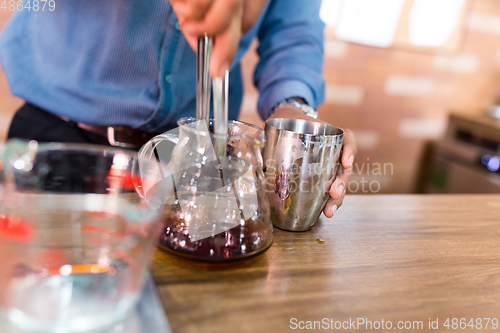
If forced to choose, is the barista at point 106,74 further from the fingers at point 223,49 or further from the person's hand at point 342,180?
the fingers at point 223,49

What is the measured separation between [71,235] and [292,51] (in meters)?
0.67

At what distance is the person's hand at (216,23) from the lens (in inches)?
13.5

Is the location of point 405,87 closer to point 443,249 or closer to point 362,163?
point 362,163

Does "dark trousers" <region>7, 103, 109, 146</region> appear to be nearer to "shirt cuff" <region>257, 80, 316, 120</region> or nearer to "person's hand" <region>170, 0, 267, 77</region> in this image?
"shirt cuff" <region>257, 80, 316, 120</region>

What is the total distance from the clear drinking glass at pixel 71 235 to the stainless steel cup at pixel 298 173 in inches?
6.7

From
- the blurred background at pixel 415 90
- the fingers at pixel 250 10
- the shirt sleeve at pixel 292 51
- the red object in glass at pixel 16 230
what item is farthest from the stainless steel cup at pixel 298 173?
the blurred background at pixel 415 90

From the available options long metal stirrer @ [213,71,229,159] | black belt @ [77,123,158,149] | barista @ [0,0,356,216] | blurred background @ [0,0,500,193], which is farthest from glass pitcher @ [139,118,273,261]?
blurred background @ [0,0,500,193]

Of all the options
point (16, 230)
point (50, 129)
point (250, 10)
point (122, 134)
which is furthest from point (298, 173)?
point (50, 129)

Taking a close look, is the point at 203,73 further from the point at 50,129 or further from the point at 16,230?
the point at 50,129

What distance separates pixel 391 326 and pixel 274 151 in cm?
23

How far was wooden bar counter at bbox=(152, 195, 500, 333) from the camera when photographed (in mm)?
329

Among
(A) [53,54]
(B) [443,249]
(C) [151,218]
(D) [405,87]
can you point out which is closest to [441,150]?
(D) [405,87]

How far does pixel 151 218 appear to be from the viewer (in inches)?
11.4

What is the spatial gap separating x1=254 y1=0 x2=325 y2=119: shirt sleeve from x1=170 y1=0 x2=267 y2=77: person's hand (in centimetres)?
48
